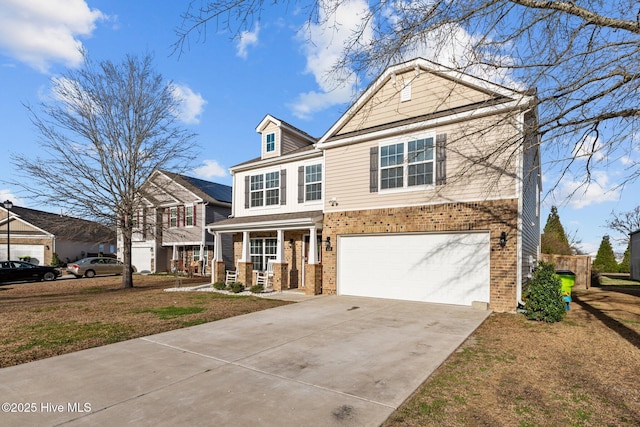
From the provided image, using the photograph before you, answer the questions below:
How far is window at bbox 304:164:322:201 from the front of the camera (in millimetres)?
15055

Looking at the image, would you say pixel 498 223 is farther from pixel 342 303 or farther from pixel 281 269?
pixel 281 269

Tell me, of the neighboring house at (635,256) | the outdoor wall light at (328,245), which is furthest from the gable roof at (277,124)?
the neighboring house at (635,256)

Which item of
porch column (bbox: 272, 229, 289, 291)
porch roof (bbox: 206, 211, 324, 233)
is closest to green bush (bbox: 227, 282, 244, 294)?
porch column (bbox: 272, 229, 289, 291)

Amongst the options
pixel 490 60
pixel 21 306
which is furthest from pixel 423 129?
pixel 21 306

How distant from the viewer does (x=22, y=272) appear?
803 inches

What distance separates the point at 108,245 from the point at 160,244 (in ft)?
47.4

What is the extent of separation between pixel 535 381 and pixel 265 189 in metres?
13.9

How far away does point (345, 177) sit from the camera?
13609 millimetres

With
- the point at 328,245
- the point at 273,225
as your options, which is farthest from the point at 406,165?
the point at 273,225

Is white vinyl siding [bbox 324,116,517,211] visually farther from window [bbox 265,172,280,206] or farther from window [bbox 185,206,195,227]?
window [bbox 185,206,195,227]

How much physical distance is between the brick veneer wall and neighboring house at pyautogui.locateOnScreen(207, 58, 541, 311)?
0.03 metres

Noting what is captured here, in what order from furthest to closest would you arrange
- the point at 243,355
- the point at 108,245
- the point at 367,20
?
the point at 108,245
the point at 243,355
the point at 367,20

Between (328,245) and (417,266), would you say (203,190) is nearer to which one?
(328,245)

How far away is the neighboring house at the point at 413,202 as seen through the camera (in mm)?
10008
